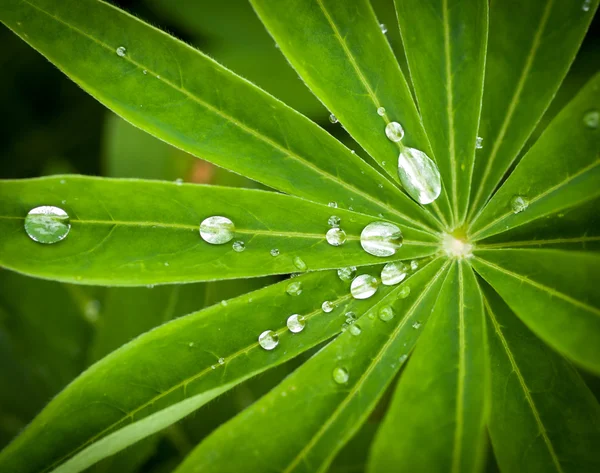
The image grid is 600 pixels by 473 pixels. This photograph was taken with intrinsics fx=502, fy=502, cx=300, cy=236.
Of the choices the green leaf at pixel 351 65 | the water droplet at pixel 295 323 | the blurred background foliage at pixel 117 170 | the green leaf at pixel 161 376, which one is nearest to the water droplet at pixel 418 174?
the green leaf at pixel 351 65

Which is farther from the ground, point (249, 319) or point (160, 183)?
point (160, 183)

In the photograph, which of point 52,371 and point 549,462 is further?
point 52,371

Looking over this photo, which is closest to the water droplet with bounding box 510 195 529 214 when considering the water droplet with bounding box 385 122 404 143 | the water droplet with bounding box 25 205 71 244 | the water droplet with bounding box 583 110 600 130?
the water droplet with bounding box 583 110 600 130

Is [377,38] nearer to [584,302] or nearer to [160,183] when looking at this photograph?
[160,183]

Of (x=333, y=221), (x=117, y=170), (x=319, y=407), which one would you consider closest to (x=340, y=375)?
(x=319, y=407)

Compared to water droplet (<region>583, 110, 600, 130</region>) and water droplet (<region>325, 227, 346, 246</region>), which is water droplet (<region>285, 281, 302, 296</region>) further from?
water droplet (<region>583, 110, 600, 130</region>)

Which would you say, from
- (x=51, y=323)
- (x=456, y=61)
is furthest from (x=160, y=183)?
(x=51, y=323)
